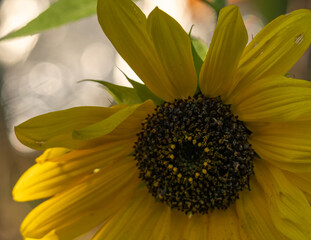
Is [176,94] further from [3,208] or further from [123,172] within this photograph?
Answer: [3,208]

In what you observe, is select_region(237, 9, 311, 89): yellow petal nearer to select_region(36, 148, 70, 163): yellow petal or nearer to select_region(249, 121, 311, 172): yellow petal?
select_region(249, 121, 311, 172): yellow petal

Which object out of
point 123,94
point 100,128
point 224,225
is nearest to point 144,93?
point 123,94

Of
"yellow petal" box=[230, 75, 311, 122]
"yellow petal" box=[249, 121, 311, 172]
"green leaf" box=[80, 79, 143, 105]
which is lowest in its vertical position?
"yellow petal" box=[249, 121, 311, 172]

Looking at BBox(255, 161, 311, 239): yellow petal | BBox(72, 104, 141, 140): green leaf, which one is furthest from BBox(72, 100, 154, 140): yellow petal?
BBox(255, 161, 311, 239): yellow petal

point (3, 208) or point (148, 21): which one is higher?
point (148, 21)

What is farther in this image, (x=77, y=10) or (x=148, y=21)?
(x=77, y=10)

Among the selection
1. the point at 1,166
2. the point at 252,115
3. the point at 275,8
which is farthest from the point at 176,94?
the point at 1,166

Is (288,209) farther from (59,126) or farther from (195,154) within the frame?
(59,126)
